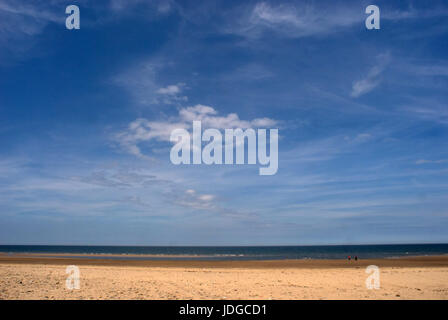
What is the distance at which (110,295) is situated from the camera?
15812mm
